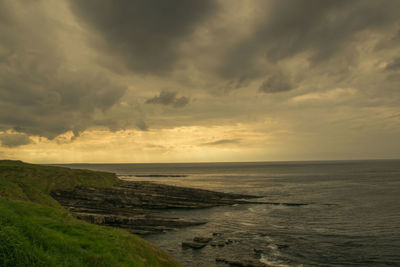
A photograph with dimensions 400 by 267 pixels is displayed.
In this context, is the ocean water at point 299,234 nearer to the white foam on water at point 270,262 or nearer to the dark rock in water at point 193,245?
the white foam on water at point 270,262

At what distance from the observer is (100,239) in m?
17.7

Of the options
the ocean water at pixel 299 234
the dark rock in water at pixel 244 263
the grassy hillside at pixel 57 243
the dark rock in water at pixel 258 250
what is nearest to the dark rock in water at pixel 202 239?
the ocean water at pixel 299 234

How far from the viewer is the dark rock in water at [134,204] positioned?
41.9 meters

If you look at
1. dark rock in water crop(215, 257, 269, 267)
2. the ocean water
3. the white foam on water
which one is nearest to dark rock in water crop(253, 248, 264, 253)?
the ocean water

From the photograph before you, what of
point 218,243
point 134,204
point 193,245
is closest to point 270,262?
point 218,243

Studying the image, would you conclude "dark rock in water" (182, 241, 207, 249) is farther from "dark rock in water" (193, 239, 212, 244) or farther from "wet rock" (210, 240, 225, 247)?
"wet rock" (210, 240, 225, 247)

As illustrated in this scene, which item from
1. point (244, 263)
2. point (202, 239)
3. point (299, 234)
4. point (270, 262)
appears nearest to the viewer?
point (244, 263)

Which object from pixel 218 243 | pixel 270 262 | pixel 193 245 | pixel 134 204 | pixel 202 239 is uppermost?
pixel 134 204

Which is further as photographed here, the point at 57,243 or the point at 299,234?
the point at 299,234

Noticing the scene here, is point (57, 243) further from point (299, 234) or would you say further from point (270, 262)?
point (299, 234)

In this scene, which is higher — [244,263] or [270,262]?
[244,263]

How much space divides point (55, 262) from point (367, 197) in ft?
279

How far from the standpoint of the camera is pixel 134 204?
6131cm

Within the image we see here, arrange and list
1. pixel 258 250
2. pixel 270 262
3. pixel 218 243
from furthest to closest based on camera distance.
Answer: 1. pixel 218 243
2. pixel 258 250
3. pixel 270 262
